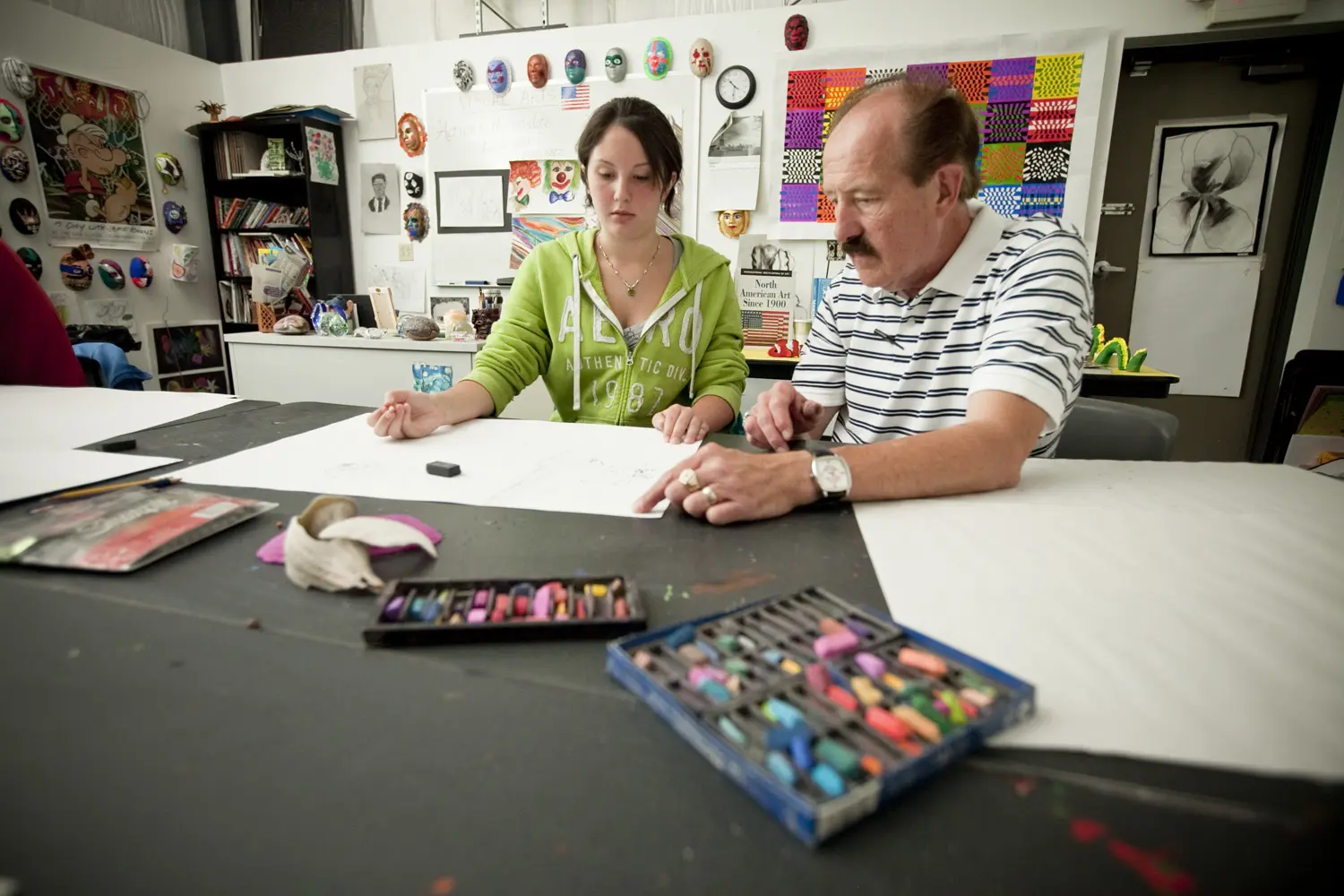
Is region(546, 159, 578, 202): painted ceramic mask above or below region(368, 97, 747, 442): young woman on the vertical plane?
above

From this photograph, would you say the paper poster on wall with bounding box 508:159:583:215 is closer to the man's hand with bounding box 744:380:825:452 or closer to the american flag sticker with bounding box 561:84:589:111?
the american flag sticker with bounding box 561:84:589:111

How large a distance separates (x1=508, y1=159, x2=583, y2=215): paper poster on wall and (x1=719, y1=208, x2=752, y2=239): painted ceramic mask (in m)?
0.69

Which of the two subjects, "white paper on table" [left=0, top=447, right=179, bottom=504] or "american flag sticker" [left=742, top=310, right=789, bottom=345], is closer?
"white paper on table" [left=0, top=447, right=179, bottom=504]

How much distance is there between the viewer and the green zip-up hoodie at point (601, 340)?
1394mm

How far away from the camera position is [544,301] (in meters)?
1.41

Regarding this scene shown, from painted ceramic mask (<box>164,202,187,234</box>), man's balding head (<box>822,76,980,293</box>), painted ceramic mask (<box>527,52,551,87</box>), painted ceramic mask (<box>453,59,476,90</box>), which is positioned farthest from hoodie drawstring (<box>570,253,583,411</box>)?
painted ceramic mask (<box>164,202,187,234</box>)

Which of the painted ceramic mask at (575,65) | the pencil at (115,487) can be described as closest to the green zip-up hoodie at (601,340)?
the pencil at (115,487)

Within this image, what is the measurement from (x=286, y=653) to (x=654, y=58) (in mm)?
3035

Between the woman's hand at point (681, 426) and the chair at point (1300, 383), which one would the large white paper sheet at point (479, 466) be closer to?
the woman's hand at point (681, 426)

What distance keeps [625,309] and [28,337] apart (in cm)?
129

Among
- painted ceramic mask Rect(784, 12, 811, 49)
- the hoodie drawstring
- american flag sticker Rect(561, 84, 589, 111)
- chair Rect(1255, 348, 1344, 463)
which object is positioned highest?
painted ceramic mask Rect(784, 12, 811, 49)

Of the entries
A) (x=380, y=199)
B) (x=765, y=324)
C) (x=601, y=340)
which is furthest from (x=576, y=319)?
(x=380, y=199)

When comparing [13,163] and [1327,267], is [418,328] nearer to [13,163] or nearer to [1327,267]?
[13,163]

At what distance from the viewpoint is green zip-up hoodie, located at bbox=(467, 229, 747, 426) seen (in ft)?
4.57
